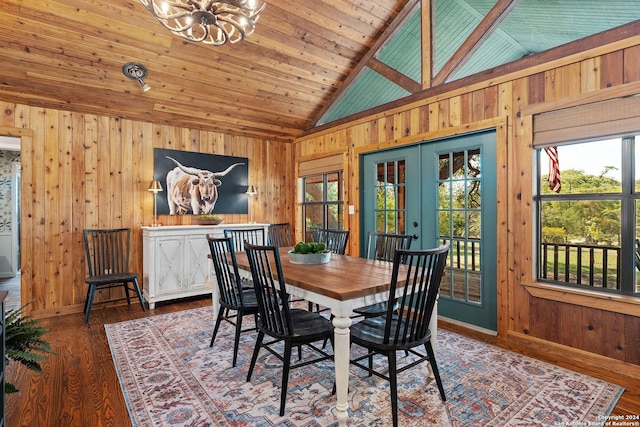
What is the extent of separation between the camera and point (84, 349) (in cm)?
293

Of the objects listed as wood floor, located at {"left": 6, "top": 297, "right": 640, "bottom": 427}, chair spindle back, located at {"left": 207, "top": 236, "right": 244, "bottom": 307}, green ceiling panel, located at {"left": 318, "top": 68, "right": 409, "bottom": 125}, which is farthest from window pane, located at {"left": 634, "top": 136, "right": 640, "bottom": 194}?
chair spindle back, located at {"left": 207, "top": 236, "right": 244, "bottom": 307}

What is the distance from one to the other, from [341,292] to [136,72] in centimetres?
343

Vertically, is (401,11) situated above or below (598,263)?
above

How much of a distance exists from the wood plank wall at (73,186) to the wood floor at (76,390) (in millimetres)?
934

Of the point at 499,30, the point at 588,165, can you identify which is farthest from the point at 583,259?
the point at 499,30

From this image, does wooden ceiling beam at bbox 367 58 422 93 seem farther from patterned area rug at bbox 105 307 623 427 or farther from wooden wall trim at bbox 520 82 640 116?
patterned area rug at bbox 105 307 623 427

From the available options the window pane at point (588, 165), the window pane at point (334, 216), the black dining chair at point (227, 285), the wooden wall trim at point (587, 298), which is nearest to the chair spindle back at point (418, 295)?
the black dining chair at point (227, 285)

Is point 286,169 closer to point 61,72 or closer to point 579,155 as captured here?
point 61,72

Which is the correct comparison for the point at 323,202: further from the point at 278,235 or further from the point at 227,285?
the point at 227,285

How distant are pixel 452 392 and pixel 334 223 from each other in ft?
10.1

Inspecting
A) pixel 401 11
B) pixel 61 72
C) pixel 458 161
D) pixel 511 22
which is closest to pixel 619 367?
pixel 458 161

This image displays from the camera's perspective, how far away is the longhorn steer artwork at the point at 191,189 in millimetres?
4664

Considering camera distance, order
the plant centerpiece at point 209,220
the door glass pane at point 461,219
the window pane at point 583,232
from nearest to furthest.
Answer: the door glass pane at point 461,219
the window pane at point 583,232
the plant centerpiece at point 209,220

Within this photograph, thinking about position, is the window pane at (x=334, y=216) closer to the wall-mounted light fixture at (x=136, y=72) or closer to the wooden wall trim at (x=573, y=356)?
the wooden wall trim at (x=573, y=356)
